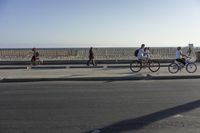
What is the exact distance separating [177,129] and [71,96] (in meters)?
6.49

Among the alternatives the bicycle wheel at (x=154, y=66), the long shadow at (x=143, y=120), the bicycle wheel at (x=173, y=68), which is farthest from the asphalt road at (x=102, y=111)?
the bicycle wheel at (x=154, y=66)

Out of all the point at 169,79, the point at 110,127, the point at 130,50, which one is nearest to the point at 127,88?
the point at 169,79

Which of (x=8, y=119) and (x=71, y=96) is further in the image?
(x=71, y=96)

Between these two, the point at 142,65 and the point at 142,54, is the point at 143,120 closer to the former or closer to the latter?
the point at 142,65

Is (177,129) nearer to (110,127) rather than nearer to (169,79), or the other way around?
(110,127)

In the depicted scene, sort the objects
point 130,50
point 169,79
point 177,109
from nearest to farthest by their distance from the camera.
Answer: point 177,109, point 169,79, point 130,50

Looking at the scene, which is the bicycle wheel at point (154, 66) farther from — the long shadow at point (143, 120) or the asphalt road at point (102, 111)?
the long shadow at point (143, 120)

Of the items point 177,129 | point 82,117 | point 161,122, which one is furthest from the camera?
point 82,117

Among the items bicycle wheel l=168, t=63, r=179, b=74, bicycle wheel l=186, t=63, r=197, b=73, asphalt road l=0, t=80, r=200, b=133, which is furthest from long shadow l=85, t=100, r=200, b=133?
bicycle wheel l=186, t=63, r=197, b=73

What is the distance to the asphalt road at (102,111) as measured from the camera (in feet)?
33.7

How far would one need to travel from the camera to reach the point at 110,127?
405 inches

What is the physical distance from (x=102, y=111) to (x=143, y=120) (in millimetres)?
1667

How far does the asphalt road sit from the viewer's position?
10.3 meters

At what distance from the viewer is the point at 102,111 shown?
40.8ft
